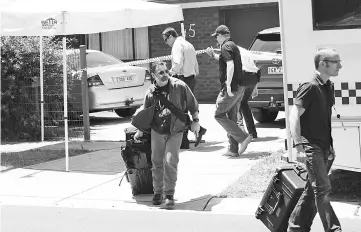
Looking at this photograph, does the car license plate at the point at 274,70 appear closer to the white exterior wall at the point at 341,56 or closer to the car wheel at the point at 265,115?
the car wheel at the point at 265,115

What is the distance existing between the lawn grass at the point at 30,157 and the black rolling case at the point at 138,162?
9.41 feet

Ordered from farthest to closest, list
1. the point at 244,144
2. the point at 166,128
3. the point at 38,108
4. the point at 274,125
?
the point at 274,125, the point at 38,108, the point at 244,144, the point at 166,128

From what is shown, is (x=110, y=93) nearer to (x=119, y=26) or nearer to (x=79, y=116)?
(x=79, y=116)

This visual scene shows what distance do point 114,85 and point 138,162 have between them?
6.22m

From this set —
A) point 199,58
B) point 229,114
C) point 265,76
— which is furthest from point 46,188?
point 199,58

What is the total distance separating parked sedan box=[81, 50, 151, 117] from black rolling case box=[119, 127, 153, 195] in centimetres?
579

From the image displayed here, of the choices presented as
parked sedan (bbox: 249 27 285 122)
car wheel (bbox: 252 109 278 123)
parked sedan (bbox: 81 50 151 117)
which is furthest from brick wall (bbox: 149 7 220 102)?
parked sedan (bbox: 249 27 285 122)

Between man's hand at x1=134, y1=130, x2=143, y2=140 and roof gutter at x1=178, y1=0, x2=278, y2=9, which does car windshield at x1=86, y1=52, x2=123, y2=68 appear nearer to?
roof gutter at x1=178, y1=0, x2=278, y2=9

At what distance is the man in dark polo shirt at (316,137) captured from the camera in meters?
5.79

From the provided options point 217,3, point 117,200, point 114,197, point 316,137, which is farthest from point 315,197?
point 217,3

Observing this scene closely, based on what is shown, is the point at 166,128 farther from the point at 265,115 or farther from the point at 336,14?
the point at 265,115

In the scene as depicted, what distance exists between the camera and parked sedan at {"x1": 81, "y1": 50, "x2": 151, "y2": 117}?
1376cm

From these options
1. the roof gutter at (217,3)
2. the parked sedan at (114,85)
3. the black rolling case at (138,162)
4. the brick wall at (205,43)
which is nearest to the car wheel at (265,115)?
the parked sedan at (114,85)

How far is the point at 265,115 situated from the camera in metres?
13.7
